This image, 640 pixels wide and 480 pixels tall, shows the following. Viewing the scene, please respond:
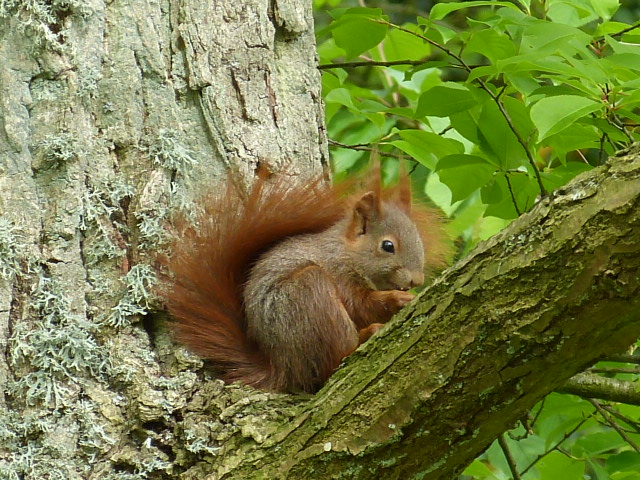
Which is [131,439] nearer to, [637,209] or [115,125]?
[115,125]

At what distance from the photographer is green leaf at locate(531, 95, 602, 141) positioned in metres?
1.25

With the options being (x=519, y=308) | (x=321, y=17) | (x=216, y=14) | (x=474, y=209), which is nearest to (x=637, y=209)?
(x=519, y=308)

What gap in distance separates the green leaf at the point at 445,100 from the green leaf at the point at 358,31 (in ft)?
0.99

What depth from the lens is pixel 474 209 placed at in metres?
2.54

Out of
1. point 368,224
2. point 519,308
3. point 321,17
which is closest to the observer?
point 519,308

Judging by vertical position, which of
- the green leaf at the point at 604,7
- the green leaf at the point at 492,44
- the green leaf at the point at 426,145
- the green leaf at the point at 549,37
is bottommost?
the green leaf at the point at 426,145

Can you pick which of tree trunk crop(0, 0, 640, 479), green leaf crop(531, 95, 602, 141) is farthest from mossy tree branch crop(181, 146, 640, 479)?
green leaf crop(531, 95, 602, 141)

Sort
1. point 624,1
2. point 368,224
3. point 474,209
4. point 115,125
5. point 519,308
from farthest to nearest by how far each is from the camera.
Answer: point 624,1 < point 474,209 < point 368,224 < point 115,125 < point 519,308

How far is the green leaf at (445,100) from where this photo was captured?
1694 mm

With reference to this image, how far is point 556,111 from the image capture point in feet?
4.16

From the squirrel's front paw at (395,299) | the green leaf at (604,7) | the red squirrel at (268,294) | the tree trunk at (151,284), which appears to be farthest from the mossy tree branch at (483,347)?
the green leaf at (604,7)

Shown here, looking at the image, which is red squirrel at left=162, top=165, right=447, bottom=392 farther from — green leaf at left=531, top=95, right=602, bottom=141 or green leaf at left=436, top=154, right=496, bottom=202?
green leaf at left=531, top=95, right=602, bottom=141

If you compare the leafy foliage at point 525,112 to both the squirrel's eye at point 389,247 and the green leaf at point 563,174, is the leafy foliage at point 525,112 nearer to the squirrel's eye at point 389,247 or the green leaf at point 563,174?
the green leaf at point 563,174

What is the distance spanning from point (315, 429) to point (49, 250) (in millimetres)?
649
